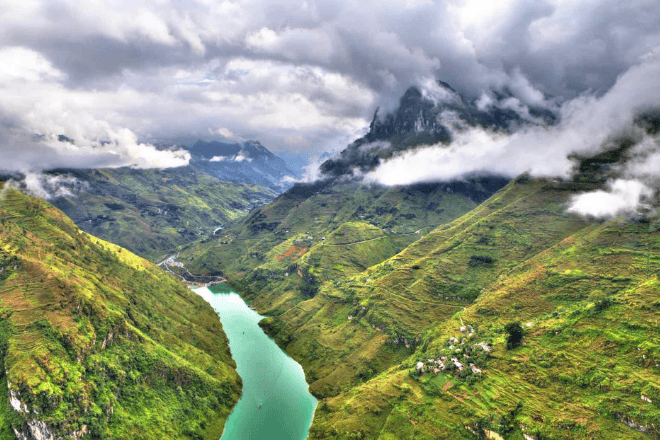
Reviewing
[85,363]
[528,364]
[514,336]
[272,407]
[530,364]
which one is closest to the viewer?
[85,363]

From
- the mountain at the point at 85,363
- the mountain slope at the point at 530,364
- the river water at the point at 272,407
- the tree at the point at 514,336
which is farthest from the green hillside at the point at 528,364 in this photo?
the mountain at the point at 85,363

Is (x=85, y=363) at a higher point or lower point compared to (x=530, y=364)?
higher

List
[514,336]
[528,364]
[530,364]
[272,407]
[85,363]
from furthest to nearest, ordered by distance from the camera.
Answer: [272,407]
[514,336]
[528,364]
[530,364]
[85,363]

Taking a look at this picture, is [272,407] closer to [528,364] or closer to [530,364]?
[528,364]

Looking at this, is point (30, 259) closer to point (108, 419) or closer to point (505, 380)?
point (108, 419)

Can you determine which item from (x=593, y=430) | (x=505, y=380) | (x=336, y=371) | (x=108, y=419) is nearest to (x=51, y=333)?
(x=108, y=419)

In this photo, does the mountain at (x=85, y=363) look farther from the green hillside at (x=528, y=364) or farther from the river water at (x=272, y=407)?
the green hillside at (x=528, y=364)

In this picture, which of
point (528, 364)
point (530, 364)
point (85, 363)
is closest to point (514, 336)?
point (528, 364)

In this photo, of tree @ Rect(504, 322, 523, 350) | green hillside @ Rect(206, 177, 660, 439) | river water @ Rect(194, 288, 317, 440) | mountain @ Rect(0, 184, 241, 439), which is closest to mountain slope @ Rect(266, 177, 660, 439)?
green hillside @ Rect(206, 177, 660, 439)
